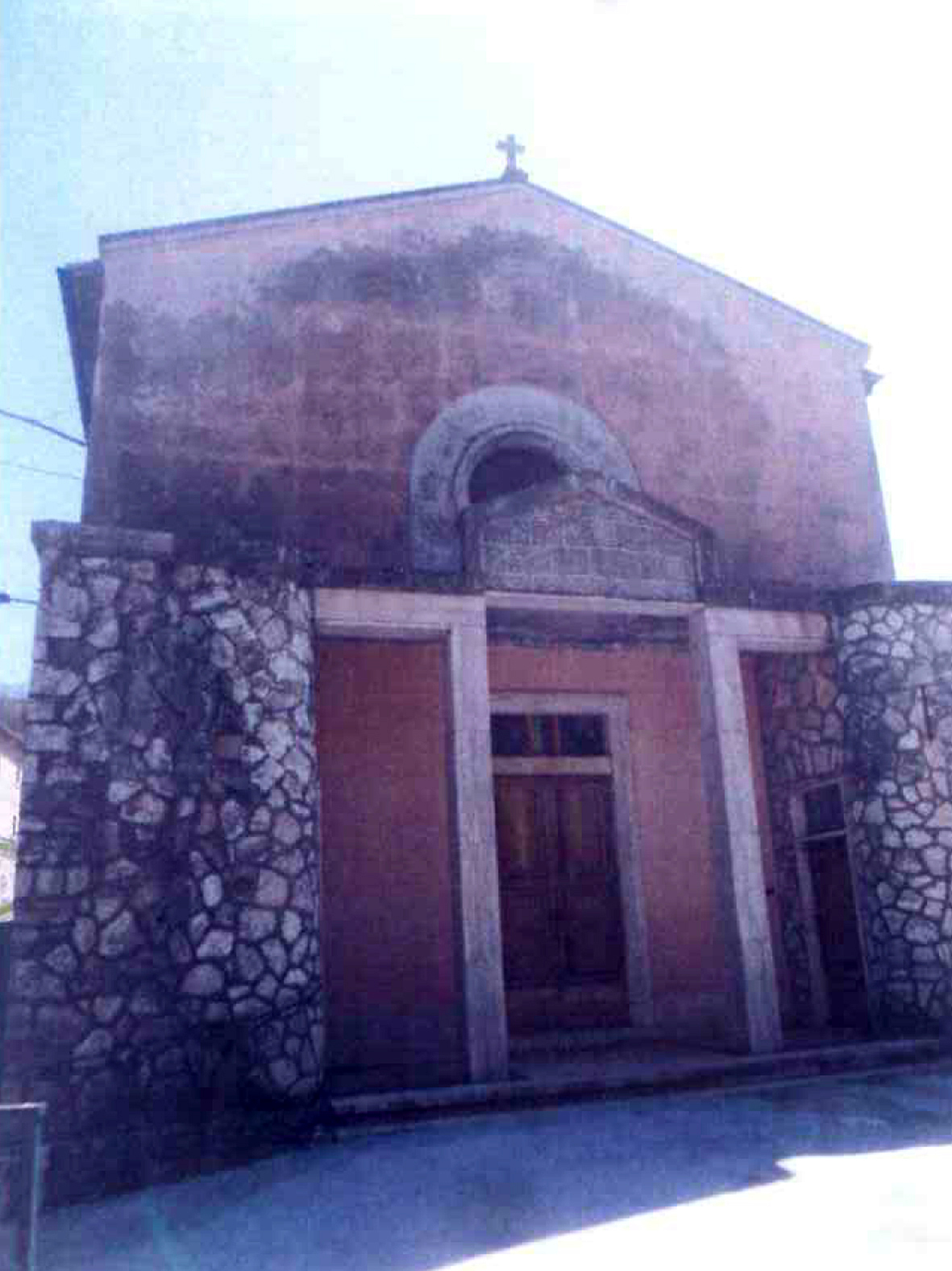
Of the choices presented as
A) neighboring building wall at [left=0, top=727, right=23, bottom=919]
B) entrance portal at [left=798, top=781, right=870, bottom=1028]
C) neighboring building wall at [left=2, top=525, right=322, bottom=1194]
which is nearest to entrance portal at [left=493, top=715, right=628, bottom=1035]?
entrance portal at [left=798, top=781, right=870, bottom=1028]

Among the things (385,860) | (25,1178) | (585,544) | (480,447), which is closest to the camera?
(25,1178)

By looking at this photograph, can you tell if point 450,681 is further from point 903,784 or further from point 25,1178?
point 25,1178

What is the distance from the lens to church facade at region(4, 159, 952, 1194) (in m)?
6.44

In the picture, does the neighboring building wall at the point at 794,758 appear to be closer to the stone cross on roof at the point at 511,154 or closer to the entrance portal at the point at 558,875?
the entrance portal at the point at 558,875

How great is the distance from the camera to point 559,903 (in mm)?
9984

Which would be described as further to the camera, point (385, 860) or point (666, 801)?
point (666, 801)

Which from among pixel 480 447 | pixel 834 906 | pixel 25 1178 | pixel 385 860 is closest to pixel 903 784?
pixel 834 906

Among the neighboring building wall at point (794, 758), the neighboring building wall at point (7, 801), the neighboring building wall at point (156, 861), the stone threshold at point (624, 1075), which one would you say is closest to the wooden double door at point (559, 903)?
the stone threshold at point (624, 1075)

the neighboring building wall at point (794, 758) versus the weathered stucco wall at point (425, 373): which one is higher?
the weathered stucco wall at point (425, 373)

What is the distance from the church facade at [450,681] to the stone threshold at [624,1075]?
0.29 metres

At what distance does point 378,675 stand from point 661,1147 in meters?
4.87

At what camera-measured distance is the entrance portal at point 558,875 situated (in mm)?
9719

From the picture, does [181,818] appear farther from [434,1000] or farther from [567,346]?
[567,346]

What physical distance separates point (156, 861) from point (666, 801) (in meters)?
5.45
